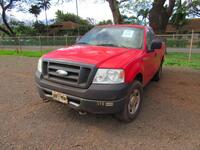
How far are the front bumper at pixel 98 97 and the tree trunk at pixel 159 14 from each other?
12813mm

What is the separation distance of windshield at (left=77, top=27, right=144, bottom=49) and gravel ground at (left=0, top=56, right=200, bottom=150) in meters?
1.40

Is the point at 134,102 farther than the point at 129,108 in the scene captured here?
Yes

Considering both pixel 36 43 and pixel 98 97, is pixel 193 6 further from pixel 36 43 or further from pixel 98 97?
pixel 98 97

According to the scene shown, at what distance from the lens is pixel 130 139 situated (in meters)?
2.97

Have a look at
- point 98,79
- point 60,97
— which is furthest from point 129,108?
point 60,97

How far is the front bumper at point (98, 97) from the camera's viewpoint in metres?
2.85

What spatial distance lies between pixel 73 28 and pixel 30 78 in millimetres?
37867

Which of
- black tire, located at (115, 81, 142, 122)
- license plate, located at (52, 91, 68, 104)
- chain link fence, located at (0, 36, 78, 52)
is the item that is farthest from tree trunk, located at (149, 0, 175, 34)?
license plate, located at (52, 91, 68, 104)

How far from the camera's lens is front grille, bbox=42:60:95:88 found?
9.62 ft

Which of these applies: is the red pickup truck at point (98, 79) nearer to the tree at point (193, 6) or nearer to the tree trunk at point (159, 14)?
the tree trunk at point (159, 14)

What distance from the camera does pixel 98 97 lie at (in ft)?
9.41

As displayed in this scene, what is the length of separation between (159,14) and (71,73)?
1304 cm

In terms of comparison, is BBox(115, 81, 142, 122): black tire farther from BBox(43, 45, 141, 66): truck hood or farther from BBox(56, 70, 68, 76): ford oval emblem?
BBox(56, 70, 68, 76): ford oval emblem

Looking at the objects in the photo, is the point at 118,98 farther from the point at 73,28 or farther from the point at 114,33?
the point at 73,28
